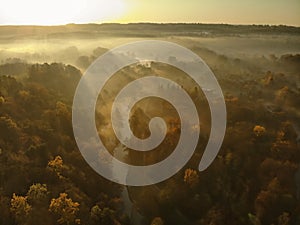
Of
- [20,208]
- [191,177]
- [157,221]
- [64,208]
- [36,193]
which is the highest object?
[191,177]

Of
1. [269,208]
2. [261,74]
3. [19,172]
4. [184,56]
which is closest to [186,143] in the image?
[269,208]

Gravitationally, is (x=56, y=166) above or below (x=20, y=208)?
above

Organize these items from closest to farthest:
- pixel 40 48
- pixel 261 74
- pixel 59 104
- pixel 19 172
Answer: pixel 19 172, pixel 59 104, pixel 261 74, pixel 40 48

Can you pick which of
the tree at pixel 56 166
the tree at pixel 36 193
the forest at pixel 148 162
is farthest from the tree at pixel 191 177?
the tree at pixel 36 193

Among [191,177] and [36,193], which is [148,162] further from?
[36,193]

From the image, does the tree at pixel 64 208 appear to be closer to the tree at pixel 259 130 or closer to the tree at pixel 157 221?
the tree at pixel 157 221

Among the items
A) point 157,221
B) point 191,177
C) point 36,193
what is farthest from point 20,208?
point 191,177

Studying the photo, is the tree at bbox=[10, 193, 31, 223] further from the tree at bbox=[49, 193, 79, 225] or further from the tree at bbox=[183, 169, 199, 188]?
the tree at bbox=[183, 169, 199, 188]

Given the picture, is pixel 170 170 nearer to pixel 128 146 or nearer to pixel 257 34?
pixel 128 146
